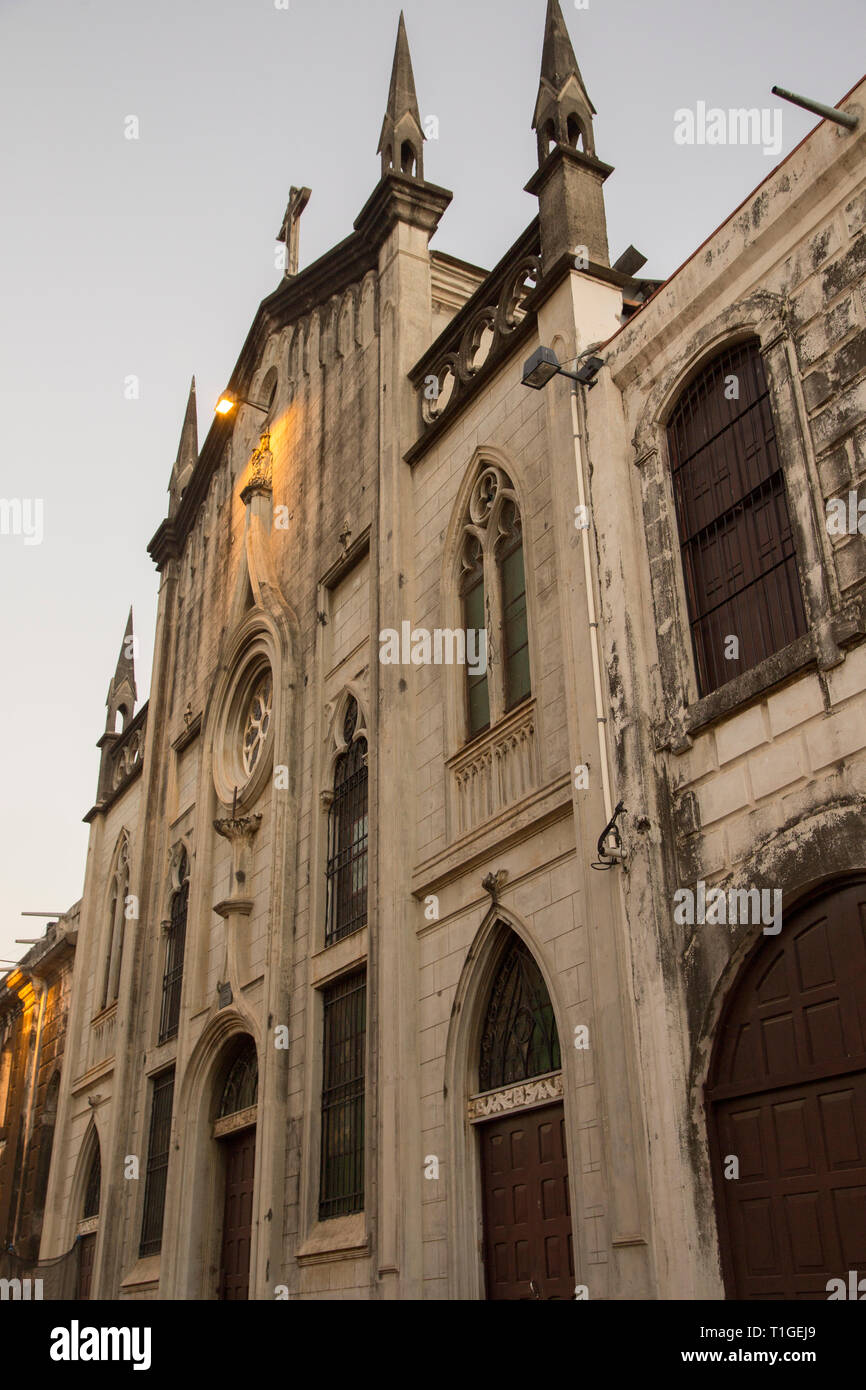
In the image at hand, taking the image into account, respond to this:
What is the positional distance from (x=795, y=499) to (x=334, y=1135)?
28.9 feet

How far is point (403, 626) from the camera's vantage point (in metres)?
14.4

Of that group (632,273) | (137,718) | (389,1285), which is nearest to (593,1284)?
(389,1285)

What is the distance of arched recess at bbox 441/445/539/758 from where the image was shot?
40.2ft

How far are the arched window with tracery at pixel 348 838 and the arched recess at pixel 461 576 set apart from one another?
7.35ft

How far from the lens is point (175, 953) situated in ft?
67.4

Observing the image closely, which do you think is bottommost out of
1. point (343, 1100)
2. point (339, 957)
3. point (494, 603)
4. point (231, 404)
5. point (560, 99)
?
point (343, 1100)

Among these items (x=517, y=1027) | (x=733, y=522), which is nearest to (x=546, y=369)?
(x=733, y=522)

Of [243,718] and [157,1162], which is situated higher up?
[243,718]

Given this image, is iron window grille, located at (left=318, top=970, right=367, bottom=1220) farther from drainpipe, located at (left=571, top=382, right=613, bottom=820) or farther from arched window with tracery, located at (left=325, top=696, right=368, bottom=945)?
drainpipe, located at (left=571, top=382, right=613, bottom=820)

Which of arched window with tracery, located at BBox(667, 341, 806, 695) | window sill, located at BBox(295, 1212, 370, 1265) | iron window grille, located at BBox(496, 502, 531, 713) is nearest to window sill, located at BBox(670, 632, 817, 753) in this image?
arched window with tracery, located at BBox(667, 341, 806, 695)

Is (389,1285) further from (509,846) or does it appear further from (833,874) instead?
(833,874)

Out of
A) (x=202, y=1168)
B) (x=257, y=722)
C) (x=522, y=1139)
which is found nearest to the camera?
(x=522, y=1139)
